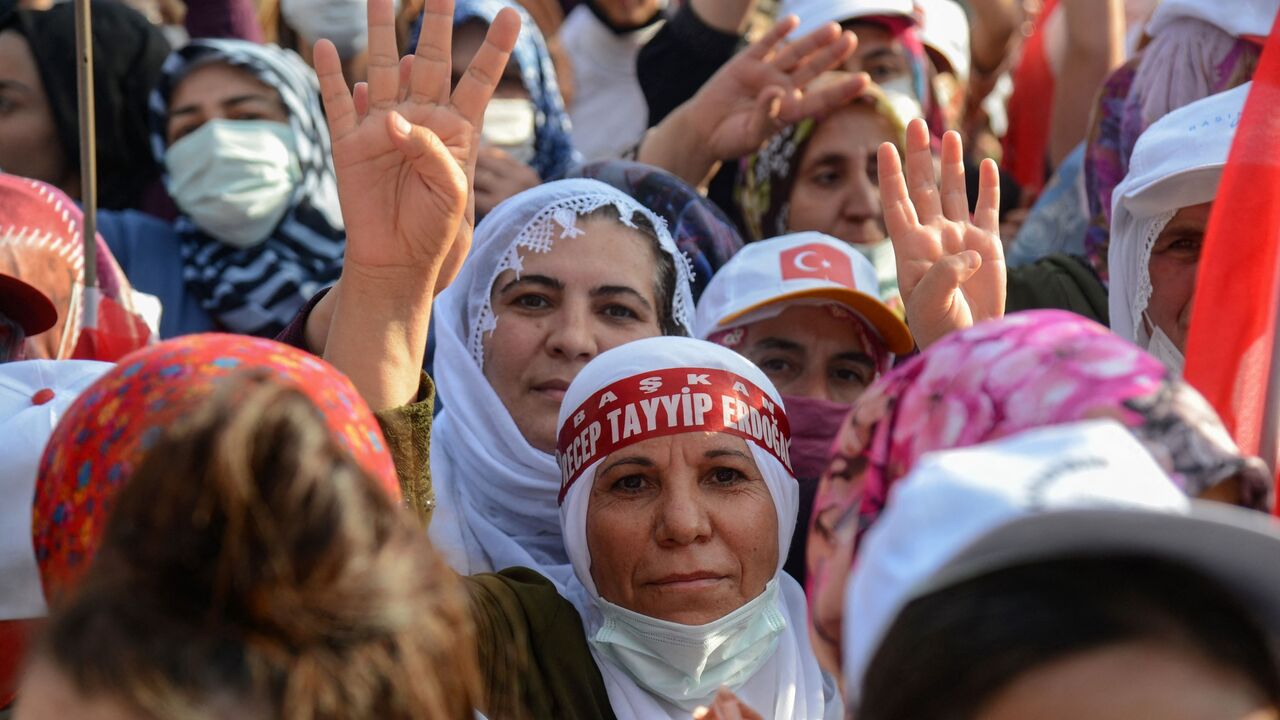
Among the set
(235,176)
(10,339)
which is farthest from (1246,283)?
(235,176)

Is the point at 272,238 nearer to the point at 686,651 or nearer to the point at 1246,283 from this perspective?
the point at 686,651

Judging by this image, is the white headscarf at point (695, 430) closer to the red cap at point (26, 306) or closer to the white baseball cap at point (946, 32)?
the red cap at point (26, 306)

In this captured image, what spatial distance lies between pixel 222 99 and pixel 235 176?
241 millimetres

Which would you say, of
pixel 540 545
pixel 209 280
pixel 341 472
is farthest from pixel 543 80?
pixel 341 472

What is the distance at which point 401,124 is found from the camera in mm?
2543

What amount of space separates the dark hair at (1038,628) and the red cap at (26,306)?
1998 millimetres

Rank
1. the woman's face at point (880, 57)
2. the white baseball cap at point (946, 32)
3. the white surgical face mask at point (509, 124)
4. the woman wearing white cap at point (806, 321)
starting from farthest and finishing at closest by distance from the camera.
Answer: the white baseball cap at point (946, 32), the woman's face at point (880, 57), the white surgical face mask at point (509, 124), the woman wearing white cap at point (806, 321)

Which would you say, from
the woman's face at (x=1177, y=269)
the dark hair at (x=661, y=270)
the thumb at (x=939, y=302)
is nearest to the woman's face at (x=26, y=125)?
the dark hair at (x=661, y=270)

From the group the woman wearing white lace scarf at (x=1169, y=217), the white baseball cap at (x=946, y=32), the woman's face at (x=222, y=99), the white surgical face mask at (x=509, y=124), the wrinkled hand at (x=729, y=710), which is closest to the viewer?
the wrinkled hand at (x=729, y=710)

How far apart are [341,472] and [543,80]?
11.6ft

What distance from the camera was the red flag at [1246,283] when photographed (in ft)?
7.77

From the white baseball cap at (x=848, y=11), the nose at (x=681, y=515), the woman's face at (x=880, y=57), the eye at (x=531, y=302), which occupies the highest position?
the white baseball cap at (x=848, y=11)

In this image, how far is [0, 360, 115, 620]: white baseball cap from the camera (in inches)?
81.3

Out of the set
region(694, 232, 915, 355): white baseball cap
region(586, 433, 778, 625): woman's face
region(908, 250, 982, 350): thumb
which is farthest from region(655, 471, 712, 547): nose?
region(694, 232, 915, 355): white baseball cap
